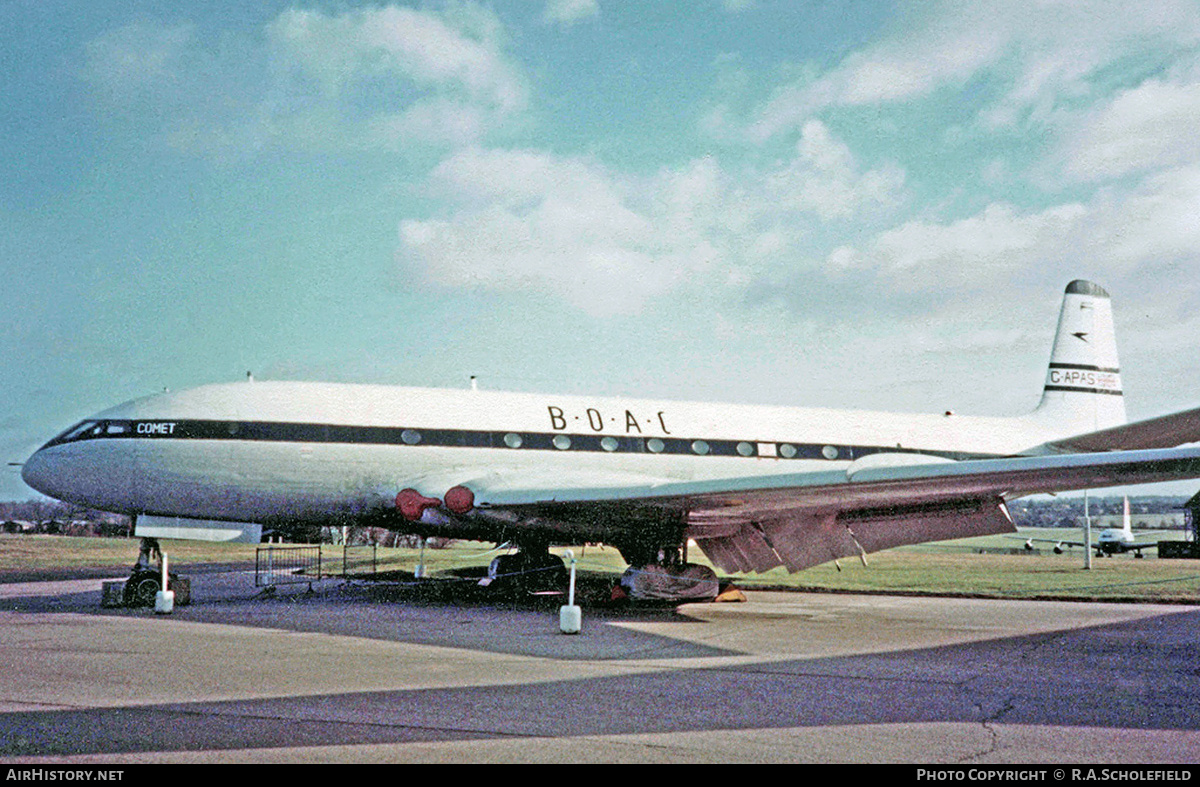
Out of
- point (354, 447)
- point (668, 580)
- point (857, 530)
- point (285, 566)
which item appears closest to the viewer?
point (857, 530)

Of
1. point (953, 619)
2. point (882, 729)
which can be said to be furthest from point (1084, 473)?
point (882, 729)

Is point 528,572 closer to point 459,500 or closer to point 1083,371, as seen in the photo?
point 459,500

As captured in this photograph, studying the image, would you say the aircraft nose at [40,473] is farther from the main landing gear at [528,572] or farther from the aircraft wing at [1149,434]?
the aircraft wing at [1149,434]

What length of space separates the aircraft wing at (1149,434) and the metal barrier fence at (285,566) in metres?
16.2

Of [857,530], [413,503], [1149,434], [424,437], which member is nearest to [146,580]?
[413,503]

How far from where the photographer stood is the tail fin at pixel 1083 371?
21.2 metres

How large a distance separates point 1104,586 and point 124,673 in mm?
20093

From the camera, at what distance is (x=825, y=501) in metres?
12.2

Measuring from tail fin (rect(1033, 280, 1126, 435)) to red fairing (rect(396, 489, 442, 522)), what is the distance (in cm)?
1477

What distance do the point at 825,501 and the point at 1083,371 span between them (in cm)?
1276

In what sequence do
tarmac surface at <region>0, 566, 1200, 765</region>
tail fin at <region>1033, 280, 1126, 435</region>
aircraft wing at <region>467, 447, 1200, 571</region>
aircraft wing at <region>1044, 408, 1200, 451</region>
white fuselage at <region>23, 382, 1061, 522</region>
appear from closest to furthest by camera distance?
tarmac surface at <region>0, 566, 1200, 765</region> → aircraft wing at <region>467, 447, 1200, 571</region> → white fuselage at <region>23, 382, 1061, 522</region> → aircraft wing at <region>1044, 408, 1200, 451</region> → tail fin at <region>1033, 280, 1126, 435</region>

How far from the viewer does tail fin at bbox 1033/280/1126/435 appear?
21.2 m

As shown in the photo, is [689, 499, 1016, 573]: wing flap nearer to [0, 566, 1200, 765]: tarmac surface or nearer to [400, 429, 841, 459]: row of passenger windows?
[0, 566, 1200, 765]: tarmac surface

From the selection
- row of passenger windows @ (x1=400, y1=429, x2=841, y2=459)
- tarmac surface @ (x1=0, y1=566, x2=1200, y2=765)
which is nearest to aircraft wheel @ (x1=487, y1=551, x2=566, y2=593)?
row of passenger windows @ (x1=400, y1=429, x2=841, y2=459)
